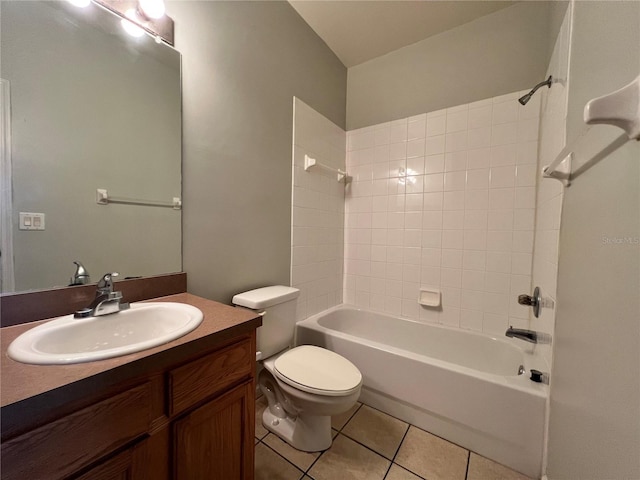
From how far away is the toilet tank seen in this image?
1.34 metres

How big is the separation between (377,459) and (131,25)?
2276 millimetres

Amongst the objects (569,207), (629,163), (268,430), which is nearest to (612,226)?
(629,163)

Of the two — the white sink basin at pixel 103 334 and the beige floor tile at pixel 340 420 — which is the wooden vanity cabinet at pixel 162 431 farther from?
the beige floor tile at pixel 340 420

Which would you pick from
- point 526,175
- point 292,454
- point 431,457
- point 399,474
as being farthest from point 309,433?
point 526,175

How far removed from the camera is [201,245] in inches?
49.8

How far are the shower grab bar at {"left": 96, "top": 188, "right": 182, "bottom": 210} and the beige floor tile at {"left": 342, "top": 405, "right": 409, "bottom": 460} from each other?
1538 mm

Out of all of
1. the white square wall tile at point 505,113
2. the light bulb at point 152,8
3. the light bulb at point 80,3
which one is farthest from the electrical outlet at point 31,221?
the white square wall tile at point 505,113

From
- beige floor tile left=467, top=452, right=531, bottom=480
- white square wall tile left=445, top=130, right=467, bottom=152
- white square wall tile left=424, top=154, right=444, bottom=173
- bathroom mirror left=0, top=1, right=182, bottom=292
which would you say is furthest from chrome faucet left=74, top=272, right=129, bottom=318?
white square wall tile left=445, top=130, right=467, bottom=152

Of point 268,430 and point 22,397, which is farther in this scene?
point 268,430

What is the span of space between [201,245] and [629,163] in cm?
146

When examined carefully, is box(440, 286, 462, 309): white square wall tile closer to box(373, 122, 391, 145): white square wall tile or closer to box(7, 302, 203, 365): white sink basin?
box(373, 122, 391, 145): white square wall tile

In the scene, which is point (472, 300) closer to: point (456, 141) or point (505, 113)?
point (456, 141)

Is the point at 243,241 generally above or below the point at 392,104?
below

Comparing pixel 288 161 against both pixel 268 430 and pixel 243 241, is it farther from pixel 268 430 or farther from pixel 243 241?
Answer: pixel 268 430
